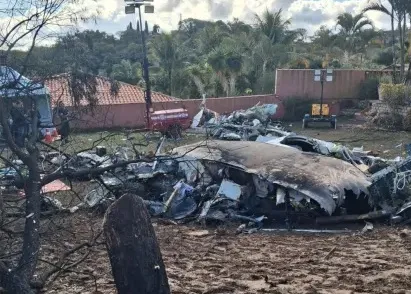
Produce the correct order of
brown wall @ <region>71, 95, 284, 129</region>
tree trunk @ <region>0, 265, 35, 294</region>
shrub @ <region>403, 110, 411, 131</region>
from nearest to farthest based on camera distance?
tree trunk @ <region>0, 265, 35, 294</region> < shrub @ <region>403, 110, 411, 131</region> < brown wall @ <region>71, 95, 284, 129</region>

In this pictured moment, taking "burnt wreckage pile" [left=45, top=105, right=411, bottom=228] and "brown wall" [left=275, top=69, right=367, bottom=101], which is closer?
"burnt wreckage pile" [left=45, top=105, right=411, bottom=228]

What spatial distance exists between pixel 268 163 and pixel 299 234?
177cm

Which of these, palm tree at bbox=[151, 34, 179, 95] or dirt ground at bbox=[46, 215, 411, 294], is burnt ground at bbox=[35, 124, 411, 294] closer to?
dirt ground at bbox=[46, 215, 411, 294]

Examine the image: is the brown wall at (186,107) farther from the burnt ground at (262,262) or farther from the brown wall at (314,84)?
the burnt ground at (262,262)

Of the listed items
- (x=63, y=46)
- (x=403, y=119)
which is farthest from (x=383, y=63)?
(x=63, y=46)

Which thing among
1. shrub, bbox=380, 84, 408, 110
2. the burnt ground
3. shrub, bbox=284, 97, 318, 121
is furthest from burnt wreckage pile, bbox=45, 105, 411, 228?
shrub, bbox=284, 97, 318, 121

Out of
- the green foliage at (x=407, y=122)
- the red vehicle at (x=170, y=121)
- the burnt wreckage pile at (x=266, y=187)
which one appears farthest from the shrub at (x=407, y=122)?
the burnt wreckage pile at (x=266, y=187)

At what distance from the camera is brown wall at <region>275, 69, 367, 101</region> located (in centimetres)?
2689

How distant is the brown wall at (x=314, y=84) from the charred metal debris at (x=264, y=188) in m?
14.1

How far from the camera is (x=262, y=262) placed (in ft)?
28.0

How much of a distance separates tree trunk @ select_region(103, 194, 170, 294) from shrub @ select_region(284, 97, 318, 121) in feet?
73.3

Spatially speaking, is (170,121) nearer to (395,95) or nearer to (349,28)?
(395,95)

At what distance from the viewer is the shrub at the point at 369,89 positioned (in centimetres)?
2708

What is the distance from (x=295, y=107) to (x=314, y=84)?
1616mm
